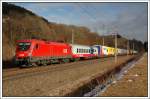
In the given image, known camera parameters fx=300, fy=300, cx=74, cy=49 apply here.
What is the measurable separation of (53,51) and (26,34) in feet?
89.5

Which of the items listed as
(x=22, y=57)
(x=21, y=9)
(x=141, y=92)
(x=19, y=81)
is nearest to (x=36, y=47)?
(x=22, y=57)

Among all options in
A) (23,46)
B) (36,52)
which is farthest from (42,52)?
(23,46)

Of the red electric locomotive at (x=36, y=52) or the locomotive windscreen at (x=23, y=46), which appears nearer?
the red electric locomotive at (x=36, y=52)

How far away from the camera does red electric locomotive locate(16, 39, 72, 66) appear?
29.4 metres

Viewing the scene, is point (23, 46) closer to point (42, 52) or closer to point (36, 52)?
point (36, 52)

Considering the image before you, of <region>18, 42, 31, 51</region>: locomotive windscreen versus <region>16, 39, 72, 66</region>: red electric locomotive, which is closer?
<region>16, 39, 72, 66</region>: red electric locomotive

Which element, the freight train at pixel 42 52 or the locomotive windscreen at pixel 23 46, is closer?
the freight train at pixel 42 52

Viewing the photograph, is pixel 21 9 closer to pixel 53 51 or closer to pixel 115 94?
pixel 53 51

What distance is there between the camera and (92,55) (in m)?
61.0

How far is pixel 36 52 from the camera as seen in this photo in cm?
3077

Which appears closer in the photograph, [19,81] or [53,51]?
[19,81]

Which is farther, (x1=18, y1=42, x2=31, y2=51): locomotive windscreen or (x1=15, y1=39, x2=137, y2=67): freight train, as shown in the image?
(x1=18, y1=42, x2=31, y2=51): locomotive windscreen

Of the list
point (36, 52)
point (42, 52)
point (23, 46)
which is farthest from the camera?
point (42, 52)

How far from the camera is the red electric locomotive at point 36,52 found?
29.4 metres
